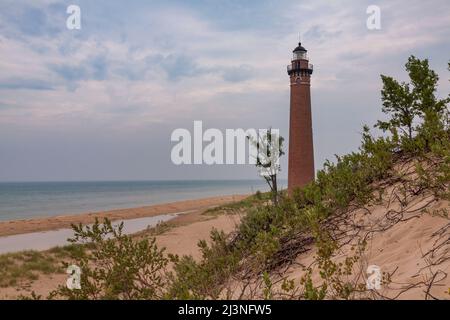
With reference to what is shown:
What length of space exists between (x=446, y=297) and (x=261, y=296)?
2.00m

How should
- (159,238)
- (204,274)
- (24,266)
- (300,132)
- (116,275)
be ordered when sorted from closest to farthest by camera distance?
(116,275)
(204,274)
(24,266)
(159,238)
(300,132)

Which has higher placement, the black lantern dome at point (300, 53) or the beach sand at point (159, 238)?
the black lantern dome at point (300, 53)

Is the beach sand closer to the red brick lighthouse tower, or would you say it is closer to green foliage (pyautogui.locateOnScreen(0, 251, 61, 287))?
green foliage (pyautogui.locateOnScreen(0, 251, 61, 287))

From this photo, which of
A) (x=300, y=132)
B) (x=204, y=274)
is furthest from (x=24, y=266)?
(x=300, y=132)

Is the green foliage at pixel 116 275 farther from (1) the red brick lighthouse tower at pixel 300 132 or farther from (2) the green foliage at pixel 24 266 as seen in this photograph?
(1) the red brick lighthouse tower at pixel 300 132

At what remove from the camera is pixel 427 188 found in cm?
571

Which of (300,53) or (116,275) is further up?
(300,53)

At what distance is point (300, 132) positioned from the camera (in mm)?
33375

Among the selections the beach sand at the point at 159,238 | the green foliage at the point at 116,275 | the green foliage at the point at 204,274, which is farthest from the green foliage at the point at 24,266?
the green foliage at the point at 204,274

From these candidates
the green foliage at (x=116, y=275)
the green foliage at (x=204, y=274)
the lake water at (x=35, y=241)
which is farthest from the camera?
the lake water at (x=35, y=241)

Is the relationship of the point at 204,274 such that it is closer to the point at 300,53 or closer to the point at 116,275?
the point at 116,275

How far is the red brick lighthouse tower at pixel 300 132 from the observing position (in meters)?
33.2
